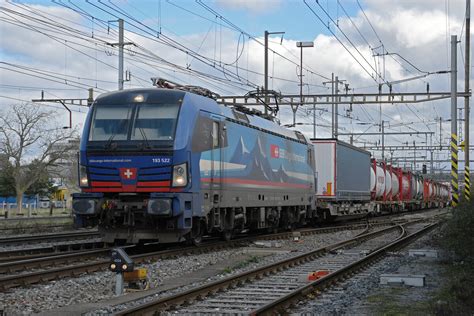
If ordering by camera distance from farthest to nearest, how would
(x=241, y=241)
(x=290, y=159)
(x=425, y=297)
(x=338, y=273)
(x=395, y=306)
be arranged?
(x=290, y=159), (x=241, y=241), (x=338, y=273), (x=425, y=297), (x=395, y=306)

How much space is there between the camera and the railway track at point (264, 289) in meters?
8.73

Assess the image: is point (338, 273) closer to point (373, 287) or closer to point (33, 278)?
point (373, 287)

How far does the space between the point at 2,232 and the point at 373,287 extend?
17.1 metres

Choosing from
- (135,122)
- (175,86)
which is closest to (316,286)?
(135,122)

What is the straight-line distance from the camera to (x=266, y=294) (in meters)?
10.2

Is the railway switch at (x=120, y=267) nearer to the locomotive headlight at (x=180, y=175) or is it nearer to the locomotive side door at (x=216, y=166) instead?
the locomotive headlight at (x=180, y=175)

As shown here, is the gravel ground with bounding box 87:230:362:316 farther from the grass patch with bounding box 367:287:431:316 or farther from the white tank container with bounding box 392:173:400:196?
the white tank container with bounding box 392:173:400:196

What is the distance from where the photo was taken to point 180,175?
A: 14.4 metres

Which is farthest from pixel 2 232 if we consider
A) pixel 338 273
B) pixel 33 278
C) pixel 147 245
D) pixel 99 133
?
pixel 338 273

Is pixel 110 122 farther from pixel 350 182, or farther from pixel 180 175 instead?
pixel 350 182

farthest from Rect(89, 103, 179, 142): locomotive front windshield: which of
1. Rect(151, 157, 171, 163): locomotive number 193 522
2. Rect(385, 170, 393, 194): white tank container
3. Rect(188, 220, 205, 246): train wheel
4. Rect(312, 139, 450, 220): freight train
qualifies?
Rect(385, 170, 393, 194): white tank container

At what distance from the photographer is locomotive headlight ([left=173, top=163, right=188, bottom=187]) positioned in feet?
47.1

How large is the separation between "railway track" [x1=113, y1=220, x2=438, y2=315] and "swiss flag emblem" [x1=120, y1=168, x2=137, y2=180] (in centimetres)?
393

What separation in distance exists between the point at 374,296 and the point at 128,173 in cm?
677
